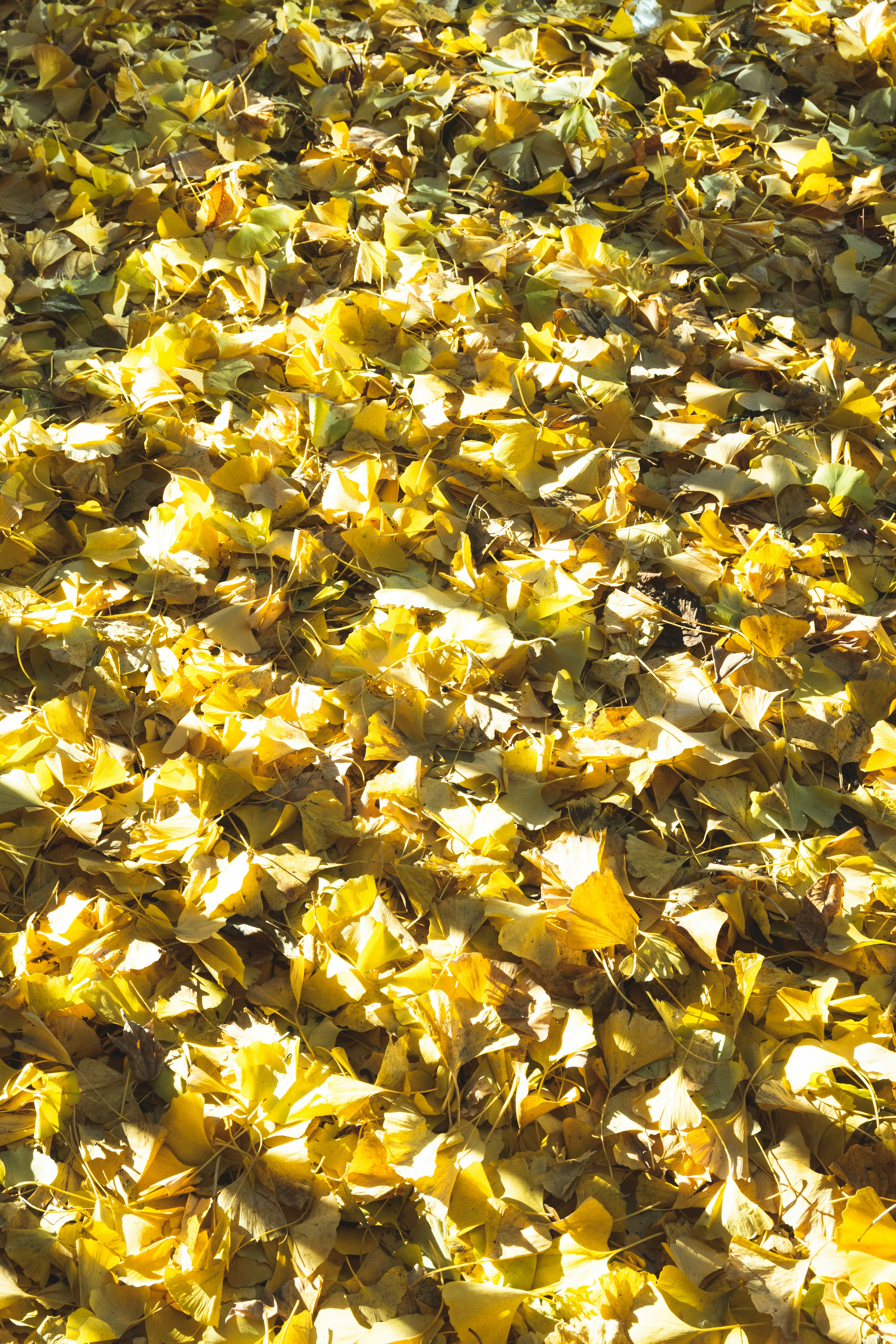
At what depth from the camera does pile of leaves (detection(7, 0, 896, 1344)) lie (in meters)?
0.78

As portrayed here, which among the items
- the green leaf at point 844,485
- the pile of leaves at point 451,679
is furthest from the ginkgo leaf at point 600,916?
the green leaf at point 844,485

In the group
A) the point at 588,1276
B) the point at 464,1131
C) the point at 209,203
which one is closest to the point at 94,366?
the point at 209,203

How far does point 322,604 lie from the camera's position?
45.3 inches

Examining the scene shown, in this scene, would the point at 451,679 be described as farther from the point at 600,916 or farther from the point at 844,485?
the point at 844,485

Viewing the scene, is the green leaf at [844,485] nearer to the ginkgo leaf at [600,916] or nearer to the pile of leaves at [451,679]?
the pile of leaves at [451,679]

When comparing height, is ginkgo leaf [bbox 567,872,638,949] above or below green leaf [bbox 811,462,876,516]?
below

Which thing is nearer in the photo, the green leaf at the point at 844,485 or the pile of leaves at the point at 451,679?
the pile of leaves at the point at 451,679

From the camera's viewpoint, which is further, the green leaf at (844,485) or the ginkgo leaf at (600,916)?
the green leaf at (844,485)

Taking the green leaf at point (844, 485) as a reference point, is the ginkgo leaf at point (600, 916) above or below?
below

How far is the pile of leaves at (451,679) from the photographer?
2.56 feet

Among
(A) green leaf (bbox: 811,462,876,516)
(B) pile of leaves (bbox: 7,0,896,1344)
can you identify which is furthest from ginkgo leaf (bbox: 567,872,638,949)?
(A) green leaf (bbox: 811,462,876,516)

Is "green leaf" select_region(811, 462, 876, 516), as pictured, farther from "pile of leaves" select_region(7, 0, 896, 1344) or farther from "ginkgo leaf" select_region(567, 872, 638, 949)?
"ginkgo leaf" select_region(567, 872, 638, 949)

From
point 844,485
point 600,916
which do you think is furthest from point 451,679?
point 844,485

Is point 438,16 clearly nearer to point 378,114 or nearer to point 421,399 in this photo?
point 378,114
